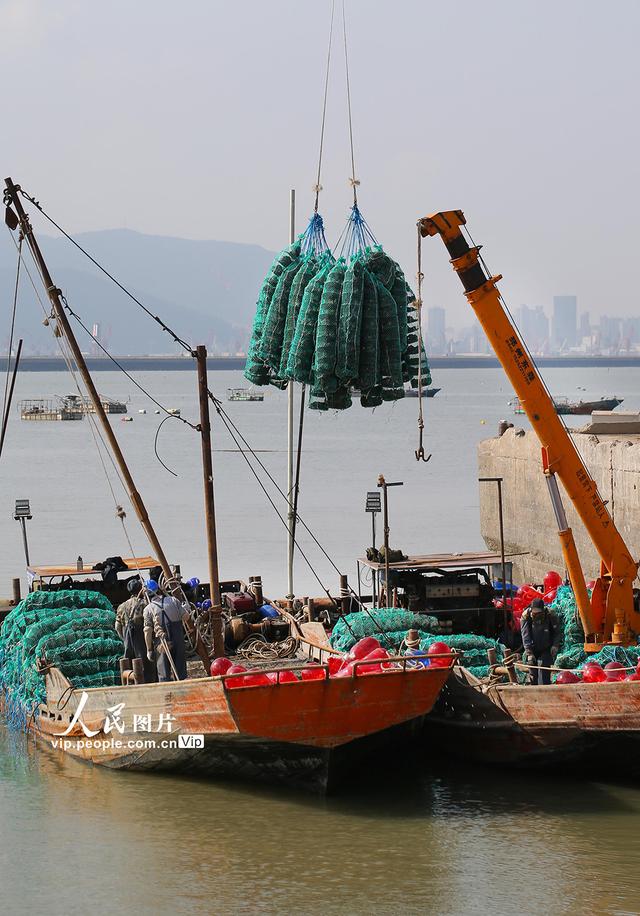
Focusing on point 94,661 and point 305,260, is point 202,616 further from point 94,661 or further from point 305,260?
point 305,260

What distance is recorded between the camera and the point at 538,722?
14.1 metres

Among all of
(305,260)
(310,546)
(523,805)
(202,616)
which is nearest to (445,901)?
(523,805)

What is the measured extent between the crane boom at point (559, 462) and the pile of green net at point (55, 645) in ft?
18.2

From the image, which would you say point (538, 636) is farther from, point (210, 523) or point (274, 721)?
point (210, 523)

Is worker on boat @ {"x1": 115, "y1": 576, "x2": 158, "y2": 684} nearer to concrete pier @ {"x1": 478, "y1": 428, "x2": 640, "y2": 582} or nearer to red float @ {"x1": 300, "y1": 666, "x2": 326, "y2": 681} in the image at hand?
red float @ {"x1": 300, "y1": 666, "x2": 326, "y2": 681}

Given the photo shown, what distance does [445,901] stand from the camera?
12023 millimetres

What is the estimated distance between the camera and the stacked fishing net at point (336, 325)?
16859 millimetres

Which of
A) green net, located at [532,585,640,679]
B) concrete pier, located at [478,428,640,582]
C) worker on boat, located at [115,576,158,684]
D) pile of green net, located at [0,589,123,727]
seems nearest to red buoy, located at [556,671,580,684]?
green net, located at [532,585,640,679]

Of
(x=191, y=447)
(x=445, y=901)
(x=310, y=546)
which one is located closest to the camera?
(x=445, y=901)

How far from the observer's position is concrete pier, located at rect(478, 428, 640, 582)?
22500 mm

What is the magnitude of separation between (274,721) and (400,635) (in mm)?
3299

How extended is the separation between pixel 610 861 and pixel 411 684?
8.08ft

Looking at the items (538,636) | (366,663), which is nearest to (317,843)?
(366,663)

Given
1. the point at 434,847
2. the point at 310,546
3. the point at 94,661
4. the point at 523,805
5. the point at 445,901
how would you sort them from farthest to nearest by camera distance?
the point at 310,546 → the point at 94,661 → the point at 523,805 → the point at 434,847 → the point at 445,901
